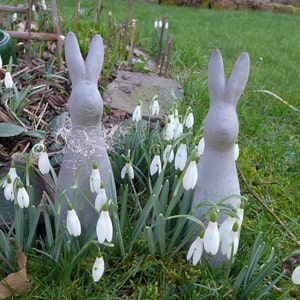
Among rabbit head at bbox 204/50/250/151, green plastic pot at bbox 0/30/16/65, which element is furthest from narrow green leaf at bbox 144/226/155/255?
green plastic pot at bbox 0/30/16/65

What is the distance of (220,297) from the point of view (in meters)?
1.62

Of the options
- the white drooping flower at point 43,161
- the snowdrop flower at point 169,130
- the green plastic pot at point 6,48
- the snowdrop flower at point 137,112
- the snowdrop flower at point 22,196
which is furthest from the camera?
the green plastic pot at point 6,48

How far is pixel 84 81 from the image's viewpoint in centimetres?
165

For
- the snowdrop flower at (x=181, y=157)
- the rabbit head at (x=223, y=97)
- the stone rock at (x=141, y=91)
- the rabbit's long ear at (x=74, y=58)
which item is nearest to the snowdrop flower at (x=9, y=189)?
the rabbit's long ear at (x=74, y=58)

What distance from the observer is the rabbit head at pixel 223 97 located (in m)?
1.58

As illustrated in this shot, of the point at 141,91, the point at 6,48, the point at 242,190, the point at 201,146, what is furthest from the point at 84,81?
the point at 141,91

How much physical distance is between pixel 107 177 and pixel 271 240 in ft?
2.47

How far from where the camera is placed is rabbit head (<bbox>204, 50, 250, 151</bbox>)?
1.58 m

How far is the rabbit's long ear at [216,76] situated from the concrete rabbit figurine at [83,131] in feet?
1.29

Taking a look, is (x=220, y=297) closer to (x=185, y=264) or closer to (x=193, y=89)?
(x=185, y=264)

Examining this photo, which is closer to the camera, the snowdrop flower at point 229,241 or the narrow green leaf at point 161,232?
the snowdrop flower at point 229,241

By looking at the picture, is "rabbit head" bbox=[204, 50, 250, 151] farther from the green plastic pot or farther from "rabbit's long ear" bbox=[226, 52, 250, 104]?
the green plastic pot

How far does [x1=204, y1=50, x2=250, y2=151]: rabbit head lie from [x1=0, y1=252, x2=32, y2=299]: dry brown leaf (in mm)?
801

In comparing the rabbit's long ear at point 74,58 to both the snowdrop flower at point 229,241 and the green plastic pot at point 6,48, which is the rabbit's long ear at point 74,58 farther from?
the green plastic pot at point 6,48
